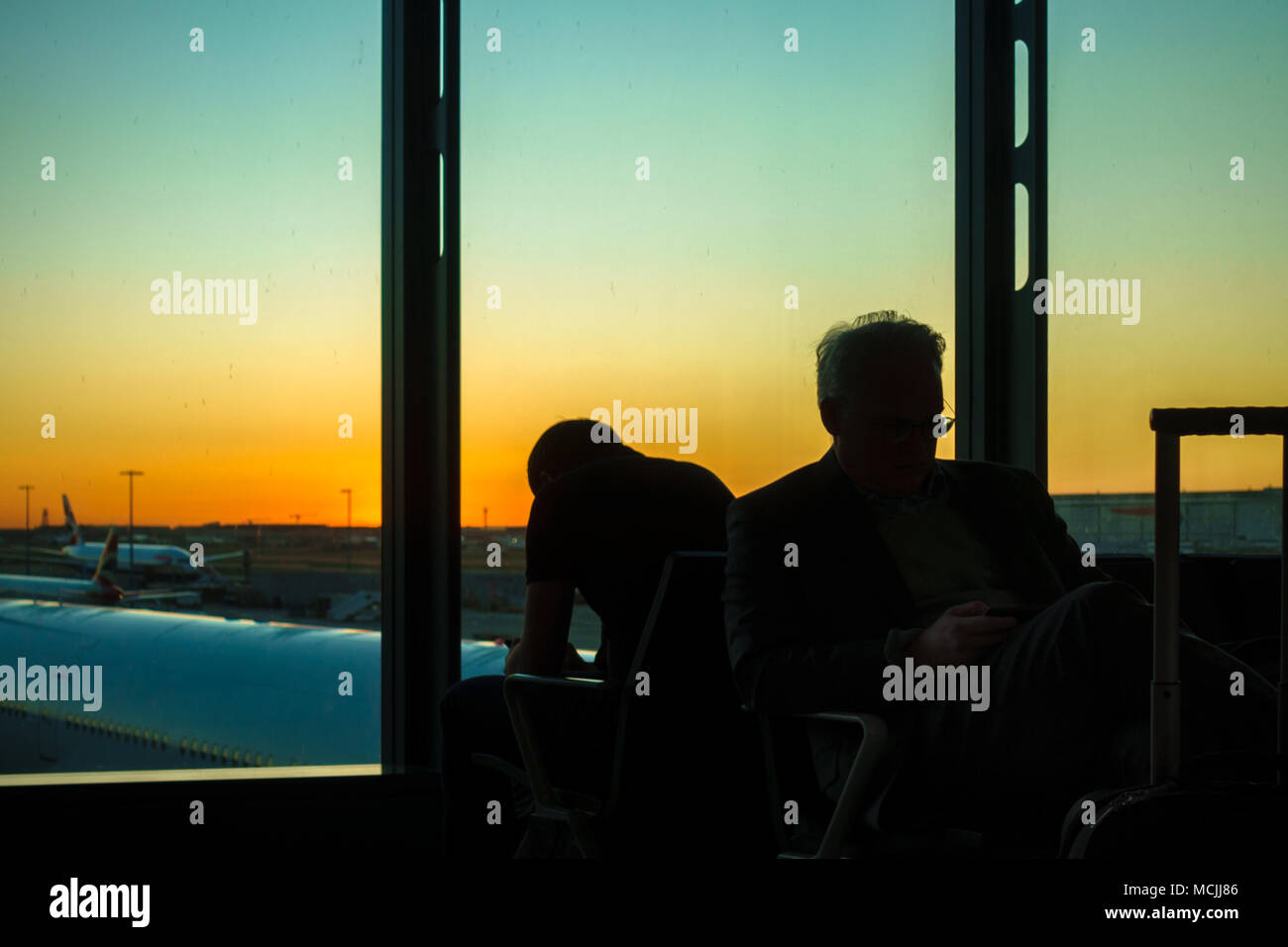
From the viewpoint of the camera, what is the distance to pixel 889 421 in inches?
64.2

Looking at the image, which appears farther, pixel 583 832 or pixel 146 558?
pixel 146 558

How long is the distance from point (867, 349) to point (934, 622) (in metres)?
0.44

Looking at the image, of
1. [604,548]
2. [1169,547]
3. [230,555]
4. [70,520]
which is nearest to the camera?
[1169,547]

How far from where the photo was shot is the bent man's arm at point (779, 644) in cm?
140

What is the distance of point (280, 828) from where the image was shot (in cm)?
271

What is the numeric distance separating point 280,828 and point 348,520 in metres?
0.82

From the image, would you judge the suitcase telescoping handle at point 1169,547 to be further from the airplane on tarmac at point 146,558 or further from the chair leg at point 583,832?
the airplane on tarmac at point 146,558

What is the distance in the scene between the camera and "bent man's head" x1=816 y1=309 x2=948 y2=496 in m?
1.62

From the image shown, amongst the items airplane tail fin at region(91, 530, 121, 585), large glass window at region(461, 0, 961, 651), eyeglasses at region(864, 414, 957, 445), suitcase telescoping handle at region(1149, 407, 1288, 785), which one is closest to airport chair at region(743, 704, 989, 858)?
suitcase telescoping handle at region(1149, 407, 1288, 785)

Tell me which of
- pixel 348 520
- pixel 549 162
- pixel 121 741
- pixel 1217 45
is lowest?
pixel 121 741

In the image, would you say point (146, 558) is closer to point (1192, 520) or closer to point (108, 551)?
point (108, 551)

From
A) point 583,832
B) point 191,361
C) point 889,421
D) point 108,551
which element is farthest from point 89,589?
point 889,421
